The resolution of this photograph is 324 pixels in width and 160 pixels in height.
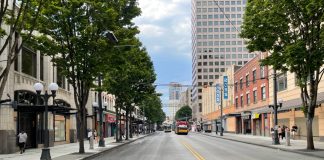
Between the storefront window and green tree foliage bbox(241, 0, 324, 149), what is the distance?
20.9 metres

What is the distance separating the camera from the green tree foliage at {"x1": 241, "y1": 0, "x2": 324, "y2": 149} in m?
26.4

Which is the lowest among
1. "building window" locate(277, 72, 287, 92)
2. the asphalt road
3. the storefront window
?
the asphalt road

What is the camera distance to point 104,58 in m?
28.5

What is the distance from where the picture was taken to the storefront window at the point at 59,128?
42.6 metres

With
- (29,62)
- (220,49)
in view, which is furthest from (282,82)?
(220,49)

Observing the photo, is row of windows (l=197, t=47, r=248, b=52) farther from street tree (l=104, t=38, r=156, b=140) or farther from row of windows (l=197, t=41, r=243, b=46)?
street tree (l=104, t=38, r=156, b=140)

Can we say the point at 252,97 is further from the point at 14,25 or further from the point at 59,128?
the point at 14,25

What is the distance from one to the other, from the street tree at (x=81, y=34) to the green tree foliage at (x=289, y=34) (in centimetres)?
831

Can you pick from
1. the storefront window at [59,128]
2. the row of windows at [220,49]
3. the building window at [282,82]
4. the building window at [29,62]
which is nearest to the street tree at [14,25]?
the building window at [29,62]

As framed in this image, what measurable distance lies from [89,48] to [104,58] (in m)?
1.24

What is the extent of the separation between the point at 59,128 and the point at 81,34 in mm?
18598

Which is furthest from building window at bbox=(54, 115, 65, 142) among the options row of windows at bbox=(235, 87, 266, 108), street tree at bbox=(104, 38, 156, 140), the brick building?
row of windows at bbox=(235, 87, 266, 108)

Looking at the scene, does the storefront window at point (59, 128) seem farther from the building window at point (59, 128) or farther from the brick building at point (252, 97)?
the brick building at point (252, 97)

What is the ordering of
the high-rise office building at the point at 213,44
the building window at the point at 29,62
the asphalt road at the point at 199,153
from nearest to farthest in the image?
the asphalt road at the point at 199,153
the building window at the point at 29,62
the high-rise office building at the point at 213,44
